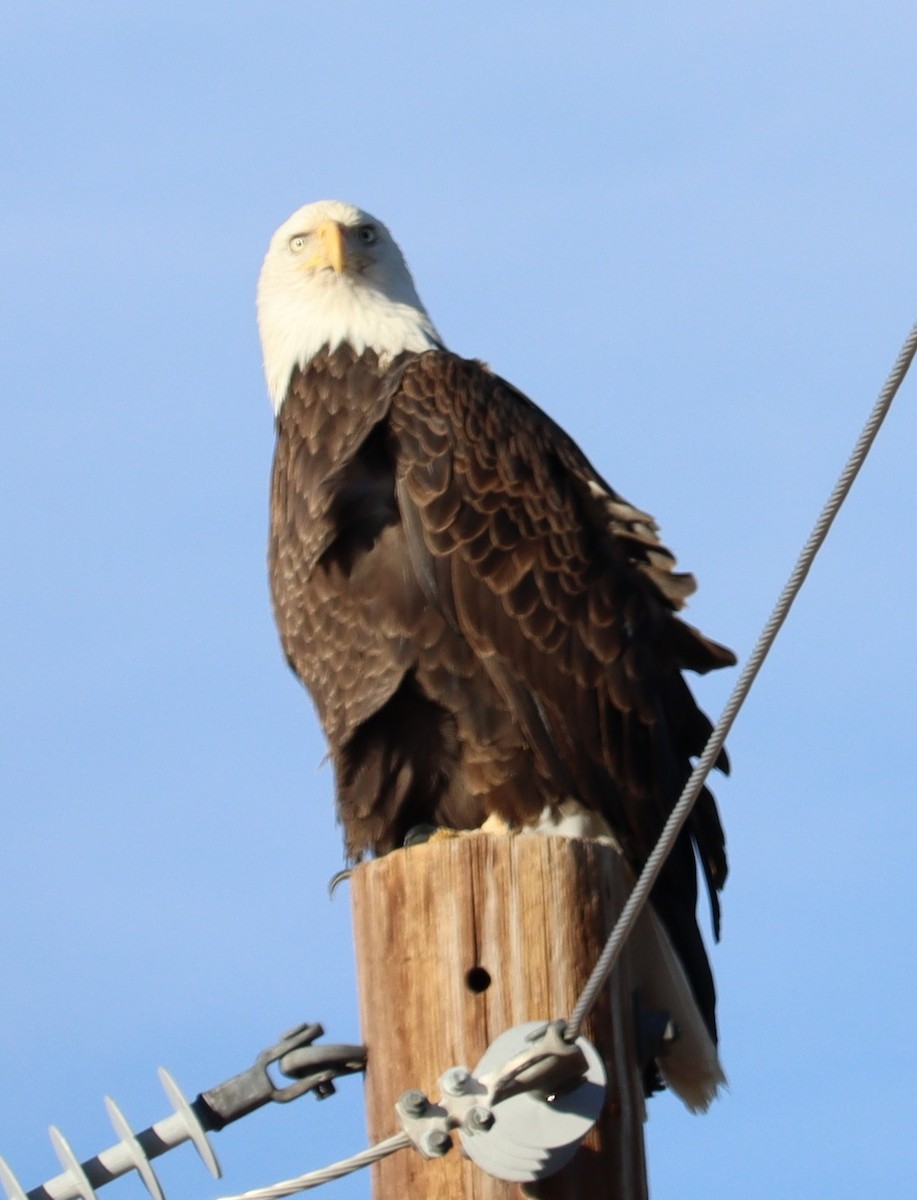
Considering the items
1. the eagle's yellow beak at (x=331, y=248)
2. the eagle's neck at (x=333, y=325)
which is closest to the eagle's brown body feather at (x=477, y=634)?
the eagle's neck at (x=333, y=325)

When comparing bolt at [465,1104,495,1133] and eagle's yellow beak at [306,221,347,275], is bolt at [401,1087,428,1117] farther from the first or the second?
eagle's yellow beak at [306,221,347,275]

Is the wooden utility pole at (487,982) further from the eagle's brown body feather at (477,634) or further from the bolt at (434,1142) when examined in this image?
the eagle's brown body feather at (477,634)

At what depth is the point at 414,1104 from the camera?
3242 millimetres

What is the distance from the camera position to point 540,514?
18.3 feet

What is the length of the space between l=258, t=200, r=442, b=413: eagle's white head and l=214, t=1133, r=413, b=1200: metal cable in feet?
10.6

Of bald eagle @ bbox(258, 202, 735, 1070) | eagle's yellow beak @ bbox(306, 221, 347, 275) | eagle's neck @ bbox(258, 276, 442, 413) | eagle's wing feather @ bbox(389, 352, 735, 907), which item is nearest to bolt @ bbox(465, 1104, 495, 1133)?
bald eagle @ bbox(258, 202, 735, 1070)

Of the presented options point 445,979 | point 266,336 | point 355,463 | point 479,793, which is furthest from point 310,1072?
point 266,336

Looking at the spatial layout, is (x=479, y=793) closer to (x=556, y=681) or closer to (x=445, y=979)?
(x=556, y=681)

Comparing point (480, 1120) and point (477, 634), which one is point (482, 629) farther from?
point (480, 1120)

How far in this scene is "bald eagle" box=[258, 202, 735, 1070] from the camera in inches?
210

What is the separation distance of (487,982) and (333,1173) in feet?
1.27

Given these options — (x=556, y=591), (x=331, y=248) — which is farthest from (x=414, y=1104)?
(x=331, y=248)

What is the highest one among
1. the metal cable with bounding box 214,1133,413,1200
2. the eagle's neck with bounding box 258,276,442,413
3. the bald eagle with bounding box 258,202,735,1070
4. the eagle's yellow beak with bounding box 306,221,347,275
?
the eagle's yellow beak with bounding box 306,221,347,275

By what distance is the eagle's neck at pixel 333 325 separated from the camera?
619cm
